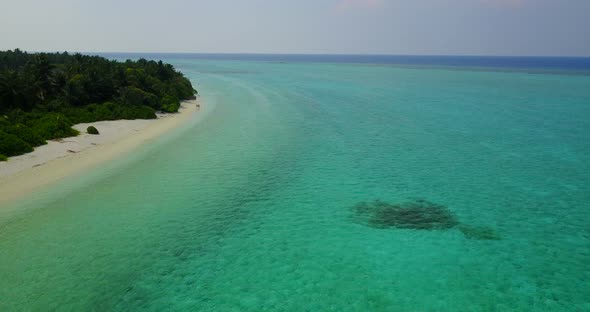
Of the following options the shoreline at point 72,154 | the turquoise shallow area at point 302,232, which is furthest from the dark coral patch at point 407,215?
the shoreline at point 72,154

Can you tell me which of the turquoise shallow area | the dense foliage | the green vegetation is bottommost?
the turquoise shallow area

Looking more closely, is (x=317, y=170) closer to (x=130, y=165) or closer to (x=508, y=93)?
(x=130, y=165)

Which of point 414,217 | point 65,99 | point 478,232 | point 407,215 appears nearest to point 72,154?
point 65,99

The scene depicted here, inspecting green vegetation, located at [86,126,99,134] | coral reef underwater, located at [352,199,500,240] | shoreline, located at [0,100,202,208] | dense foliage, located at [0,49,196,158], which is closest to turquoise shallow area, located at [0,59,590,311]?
coral reef underwater, located at [352,199,500,240]

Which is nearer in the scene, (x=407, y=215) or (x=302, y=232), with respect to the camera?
(x=302, y=232)

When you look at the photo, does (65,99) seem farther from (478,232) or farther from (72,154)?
(478,232)

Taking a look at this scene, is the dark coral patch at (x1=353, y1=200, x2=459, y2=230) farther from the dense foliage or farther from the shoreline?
the dense foliage
